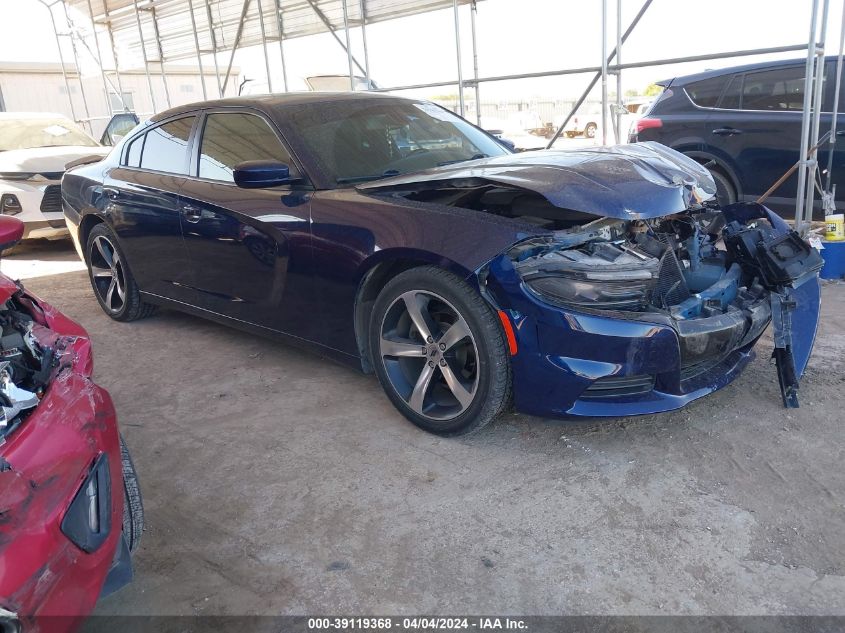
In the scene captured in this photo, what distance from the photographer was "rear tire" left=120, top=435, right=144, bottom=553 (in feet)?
6.72

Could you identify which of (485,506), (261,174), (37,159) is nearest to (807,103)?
(261,174)

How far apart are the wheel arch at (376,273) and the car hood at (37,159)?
18.4 ft

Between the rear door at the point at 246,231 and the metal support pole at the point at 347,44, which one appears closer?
the rear door at the point at 246,231

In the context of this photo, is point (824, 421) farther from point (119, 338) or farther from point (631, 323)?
point (119, 338)

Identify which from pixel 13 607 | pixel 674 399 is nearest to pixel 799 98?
pixel 674 399

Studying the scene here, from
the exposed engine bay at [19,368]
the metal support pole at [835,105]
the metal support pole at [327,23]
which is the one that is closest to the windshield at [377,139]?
the exposed engine bay at [19,368]

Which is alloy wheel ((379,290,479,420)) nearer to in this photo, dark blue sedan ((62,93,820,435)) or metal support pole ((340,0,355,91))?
dark blue sedan ((62,93,820,435))

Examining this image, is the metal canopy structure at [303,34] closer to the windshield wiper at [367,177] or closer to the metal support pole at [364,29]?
the metal support pole at [364,29]

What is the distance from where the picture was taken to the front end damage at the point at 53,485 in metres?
1.47

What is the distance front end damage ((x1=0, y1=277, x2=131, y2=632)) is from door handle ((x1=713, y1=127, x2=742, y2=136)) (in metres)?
6.28

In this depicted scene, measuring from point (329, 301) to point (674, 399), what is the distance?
1649 millimetres

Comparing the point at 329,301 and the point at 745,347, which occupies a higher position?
the point at 329,301

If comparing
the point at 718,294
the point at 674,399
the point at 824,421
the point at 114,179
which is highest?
the point at 114,179

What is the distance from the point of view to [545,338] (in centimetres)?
269
